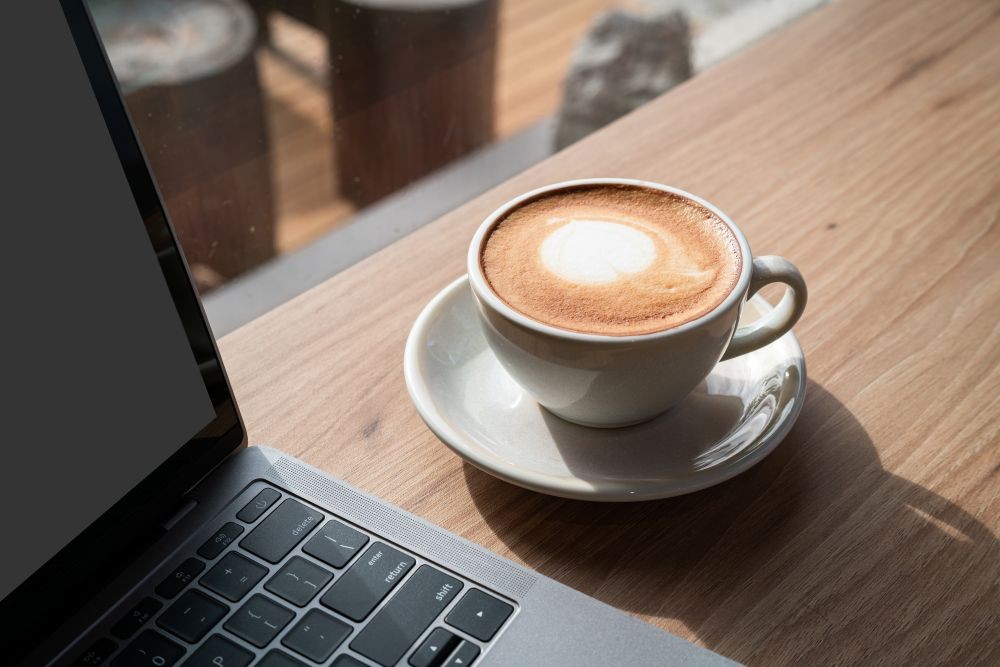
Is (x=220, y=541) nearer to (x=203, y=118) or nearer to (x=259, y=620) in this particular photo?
(x=259, y=620)

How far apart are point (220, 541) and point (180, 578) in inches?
0.9

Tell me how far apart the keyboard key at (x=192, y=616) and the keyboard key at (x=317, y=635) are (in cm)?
3

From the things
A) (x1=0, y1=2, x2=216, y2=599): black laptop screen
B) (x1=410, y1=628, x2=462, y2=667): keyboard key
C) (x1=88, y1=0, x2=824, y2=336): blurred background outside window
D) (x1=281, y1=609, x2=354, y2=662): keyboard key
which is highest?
(x1=0, y1=2, x2=216, y2=599): black laptop screen

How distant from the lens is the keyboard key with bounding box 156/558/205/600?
378mm

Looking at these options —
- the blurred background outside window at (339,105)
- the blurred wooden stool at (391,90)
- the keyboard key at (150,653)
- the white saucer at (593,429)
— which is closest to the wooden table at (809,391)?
the white saucer at (593,429)

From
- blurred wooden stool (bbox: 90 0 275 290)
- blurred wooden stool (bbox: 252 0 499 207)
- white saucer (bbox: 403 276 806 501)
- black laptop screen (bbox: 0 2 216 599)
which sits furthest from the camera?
blurred wooden stool (bbox: 252 0 499 207)

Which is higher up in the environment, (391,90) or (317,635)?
(317,635)

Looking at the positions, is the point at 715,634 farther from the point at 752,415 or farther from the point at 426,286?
the point at 426,286

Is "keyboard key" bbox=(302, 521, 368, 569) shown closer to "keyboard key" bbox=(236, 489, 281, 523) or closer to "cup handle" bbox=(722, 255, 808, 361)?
"keyboard key" bbox=(236, 489, 281, 523)

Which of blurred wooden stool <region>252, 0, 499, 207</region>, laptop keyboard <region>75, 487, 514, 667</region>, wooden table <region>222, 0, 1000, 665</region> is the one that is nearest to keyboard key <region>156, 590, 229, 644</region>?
laptop keyboard <region>75, 487, 514, 667</region>

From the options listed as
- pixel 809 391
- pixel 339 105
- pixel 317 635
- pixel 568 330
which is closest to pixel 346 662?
pixel 317 635

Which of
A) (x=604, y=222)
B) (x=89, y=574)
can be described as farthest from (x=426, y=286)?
(x=89, y=574)

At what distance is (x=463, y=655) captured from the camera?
36 centimetres

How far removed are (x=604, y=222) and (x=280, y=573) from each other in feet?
0.75
